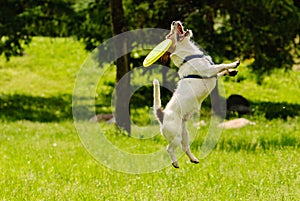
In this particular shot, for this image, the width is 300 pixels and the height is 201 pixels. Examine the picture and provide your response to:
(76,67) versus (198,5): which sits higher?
(198,5)

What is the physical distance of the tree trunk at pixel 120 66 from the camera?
40.3ft

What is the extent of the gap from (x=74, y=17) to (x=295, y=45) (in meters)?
7.20

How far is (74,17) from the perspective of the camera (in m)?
19.3

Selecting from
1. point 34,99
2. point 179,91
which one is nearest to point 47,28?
point 34,99

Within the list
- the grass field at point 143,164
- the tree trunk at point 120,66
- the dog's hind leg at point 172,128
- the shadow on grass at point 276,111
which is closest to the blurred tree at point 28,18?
the grass field at point 143,164

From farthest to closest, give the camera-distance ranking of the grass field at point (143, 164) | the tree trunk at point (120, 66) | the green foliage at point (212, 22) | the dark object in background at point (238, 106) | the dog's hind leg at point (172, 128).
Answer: the dark object in background at point (238, 106) → the green foliage at point (212, 22) → the tree trunk at point (120, 66) → the grass field at point (143, 164) → the dog's hind leg at point (172, 128)

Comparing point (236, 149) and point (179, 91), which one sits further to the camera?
point (236, 149)

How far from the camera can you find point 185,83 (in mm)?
2537

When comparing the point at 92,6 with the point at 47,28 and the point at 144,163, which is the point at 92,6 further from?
the point at 144,163

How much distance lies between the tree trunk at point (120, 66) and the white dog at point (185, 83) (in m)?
8.97

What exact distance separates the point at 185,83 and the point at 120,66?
10532 mm

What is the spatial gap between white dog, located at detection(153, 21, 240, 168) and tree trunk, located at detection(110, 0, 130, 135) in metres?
8.97

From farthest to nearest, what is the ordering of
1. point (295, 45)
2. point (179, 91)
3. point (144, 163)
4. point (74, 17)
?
point (74, 17), point (295, 45), point (144, 163), point (179, 91)

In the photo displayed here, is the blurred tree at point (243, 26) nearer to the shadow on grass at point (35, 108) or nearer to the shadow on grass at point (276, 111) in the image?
the shadow on grass at point (276, 111)
